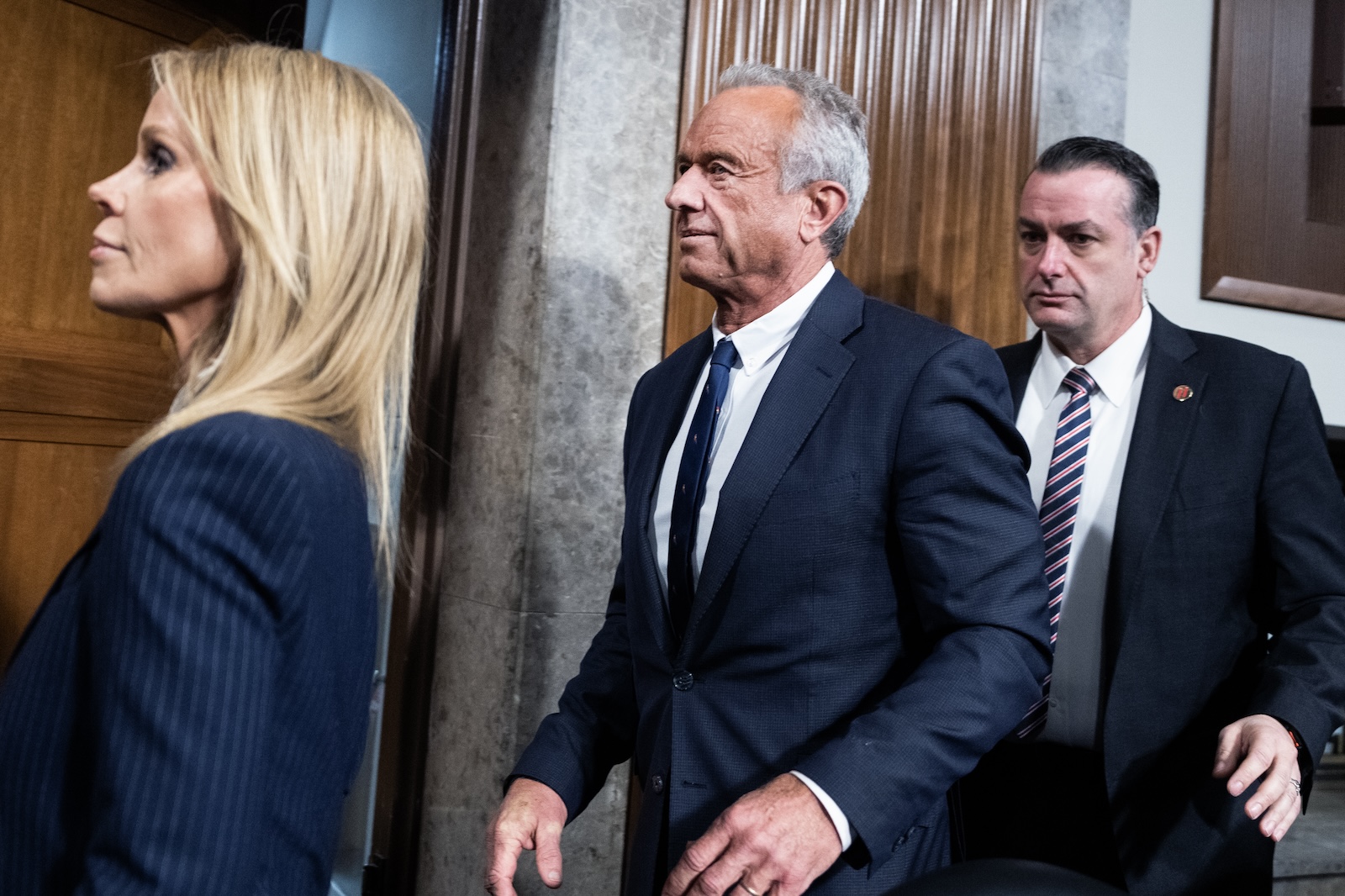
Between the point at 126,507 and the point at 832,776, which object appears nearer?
the point at 126,507

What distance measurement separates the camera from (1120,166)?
2018 mm

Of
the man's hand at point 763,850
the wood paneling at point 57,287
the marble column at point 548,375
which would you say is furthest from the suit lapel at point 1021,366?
the wood paneling at point 57,287

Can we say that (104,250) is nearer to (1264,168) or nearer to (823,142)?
(823,142)

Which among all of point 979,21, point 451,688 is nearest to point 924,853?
point 451,688

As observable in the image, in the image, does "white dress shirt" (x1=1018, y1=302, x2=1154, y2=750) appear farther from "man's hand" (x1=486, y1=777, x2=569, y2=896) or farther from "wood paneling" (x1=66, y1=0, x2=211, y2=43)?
"wood paneling" (x1=66, y1=0, x2=211, y2=43)

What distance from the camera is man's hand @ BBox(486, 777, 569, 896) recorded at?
4.62 feet

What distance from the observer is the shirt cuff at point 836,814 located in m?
1.23

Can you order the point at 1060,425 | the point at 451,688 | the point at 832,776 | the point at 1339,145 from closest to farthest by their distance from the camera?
the point at 832,776, the point at 1060,425, the point at 451,688, the point at 1339,145

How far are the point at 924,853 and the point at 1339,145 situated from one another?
2.61m

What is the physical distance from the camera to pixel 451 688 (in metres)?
2.36

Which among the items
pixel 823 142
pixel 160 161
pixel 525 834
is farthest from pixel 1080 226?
pixel 160 161

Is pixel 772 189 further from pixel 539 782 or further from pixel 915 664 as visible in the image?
pixel 539 782

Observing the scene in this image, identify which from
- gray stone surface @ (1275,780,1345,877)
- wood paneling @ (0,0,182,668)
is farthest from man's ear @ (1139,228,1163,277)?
wood paneling @ (0,0,182,668)

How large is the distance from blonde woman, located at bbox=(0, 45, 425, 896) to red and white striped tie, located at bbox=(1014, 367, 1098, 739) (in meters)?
1.24
